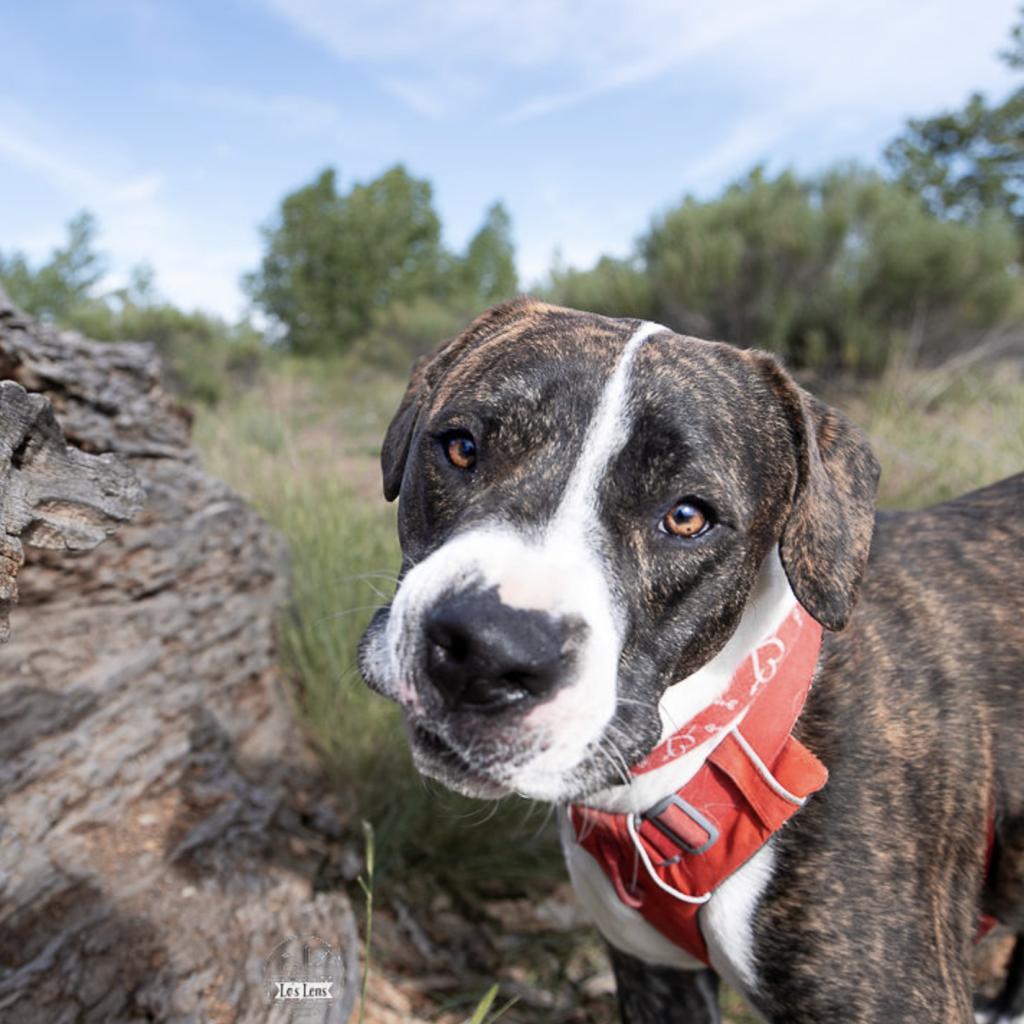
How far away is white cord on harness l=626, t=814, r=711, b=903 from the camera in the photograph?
6.61 ft

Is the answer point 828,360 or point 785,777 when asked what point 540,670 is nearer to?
point 785,777

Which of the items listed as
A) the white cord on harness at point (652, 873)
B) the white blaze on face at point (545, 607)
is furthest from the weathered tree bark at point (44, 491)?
the white cord on harness at point (652, 873)

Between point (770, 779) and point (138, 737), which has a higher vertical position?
point (770, 779)

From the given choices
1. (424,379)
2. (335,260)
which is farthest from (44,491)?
(335,260)

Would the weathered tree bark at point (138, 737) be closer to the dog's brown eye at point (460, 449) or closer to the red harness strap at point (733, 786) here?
the dog's brown eye at point (460, 449)

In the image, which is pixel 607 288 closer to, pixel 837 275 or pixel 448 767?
pixel 837 275

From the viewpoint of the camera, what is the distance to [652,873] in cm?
204

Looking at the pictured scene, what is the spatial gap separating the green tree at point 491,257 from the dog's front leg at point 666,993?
1253 inches

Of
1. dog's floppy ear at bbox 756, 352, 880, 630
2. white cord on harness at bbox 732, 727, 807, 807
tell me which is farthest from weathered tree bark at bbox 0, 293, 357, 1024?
dog's floppy ear at bbox 756, 352, 880, 630

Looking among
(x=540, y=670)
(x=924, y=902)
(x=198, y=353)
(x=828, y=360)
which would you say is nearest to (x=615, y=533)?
(x=540, y=670)

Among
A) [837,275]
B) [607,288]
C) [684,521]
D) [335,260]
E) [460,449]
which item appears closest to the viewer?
[684,521]

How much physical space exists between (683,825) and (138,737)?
69.2 inches

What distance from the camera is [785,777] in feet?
6.29

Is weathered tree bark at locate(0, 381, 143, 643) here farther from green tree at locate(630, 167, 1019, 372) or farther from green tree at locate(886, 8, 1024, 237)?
green tree at locate(886, 8, 1024, 237)
